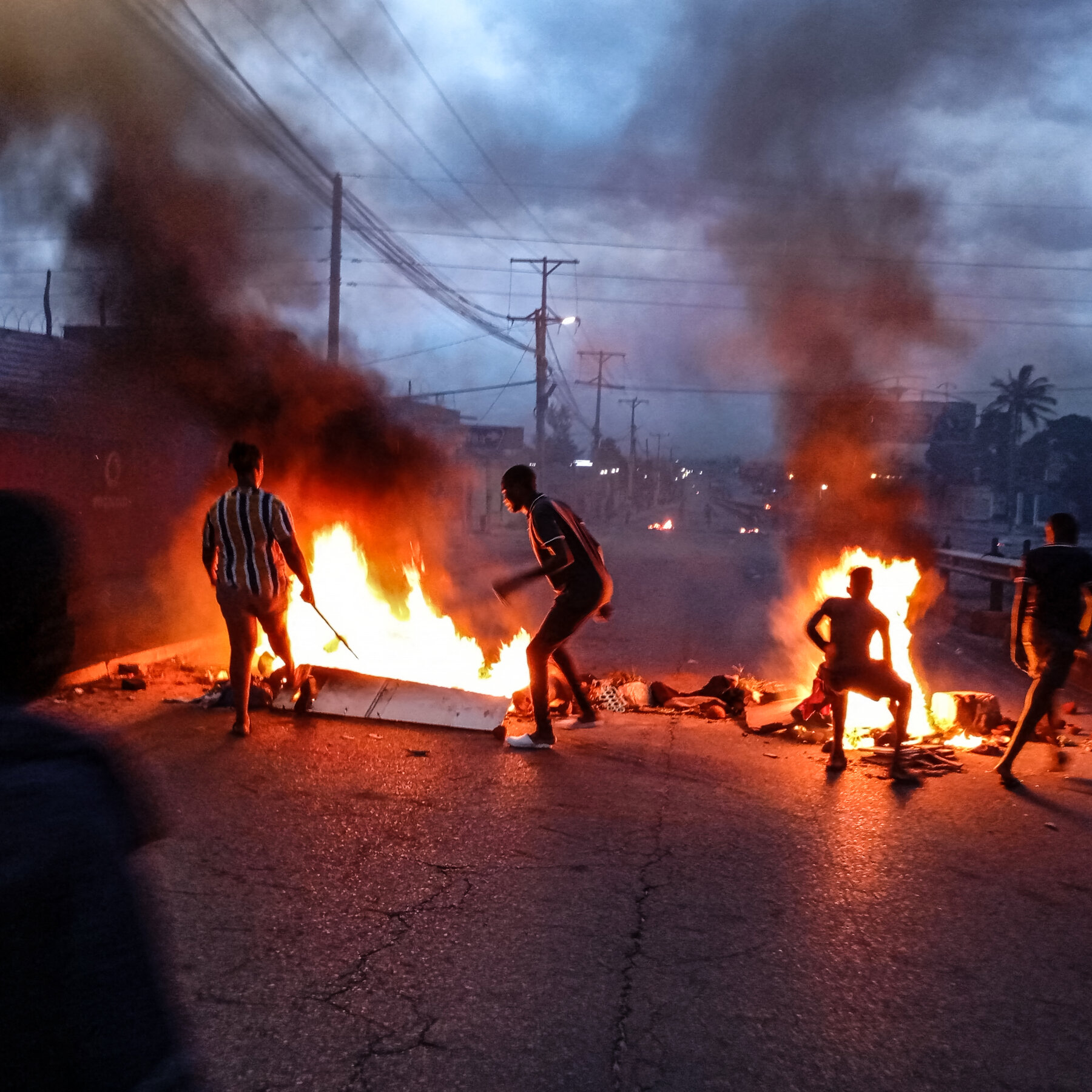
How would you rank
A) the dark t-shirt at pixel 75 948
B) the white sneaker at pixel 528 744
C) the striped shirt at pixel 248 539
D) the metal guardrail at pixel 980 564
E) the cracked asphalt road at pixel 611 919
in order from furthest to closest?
1. the metal guardrail at pixel 980 564
2. the striped shirt at pixel 248 539
3. the white sneaker at pixel 528 744
4. the cracked asphalt road at pixel 611 919
5. the dark t-shirt at pixel 75 948

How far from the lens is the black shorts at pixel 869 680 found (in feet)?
20.6

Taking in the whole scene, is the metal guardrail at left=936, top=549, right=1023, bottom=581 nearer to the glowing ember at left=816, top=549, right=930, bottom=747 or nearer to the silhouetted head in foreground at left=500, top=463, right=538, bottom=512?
the glowing ember at left=816, top=549, right=930, bottom=747

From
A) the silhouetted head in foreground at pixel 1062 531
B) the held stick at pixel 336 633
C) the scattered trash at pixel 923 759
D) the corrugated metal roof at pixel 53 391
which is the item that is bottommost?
the scattered trash at pixel 923 759

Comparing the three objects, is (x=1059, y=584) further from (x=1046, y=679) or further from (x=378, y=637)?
(x=378, y=637)

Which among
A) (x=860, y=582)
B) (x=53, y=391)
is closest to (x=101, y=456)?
(x=53, y=391)

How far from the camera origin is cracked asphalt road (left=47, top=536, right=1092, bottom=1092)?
2.98 metres

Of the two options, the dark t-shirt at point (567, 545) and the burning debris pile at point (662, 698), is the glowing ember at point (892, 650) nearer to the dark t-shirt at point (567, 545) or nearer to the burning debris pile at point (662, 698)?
the burning debris pile at point (662, 698)

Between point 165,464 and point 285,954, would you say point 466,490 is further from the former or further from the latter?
point 285,954

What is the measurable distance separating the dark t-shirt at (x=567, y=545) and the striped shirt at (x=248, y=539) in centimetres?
158

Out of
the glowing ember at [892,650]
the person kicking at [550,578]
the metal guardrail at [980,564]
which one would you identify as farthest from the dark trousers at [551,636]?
the metal guardrail at [980,564]

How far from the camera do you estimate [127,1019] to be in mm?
3082

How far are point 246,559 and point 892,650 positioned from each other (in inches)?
172

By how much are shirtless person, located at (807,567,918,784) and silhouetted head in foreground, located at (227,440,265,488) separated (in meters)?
3.61

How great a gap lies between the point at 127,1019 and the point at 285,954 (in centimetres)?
59
